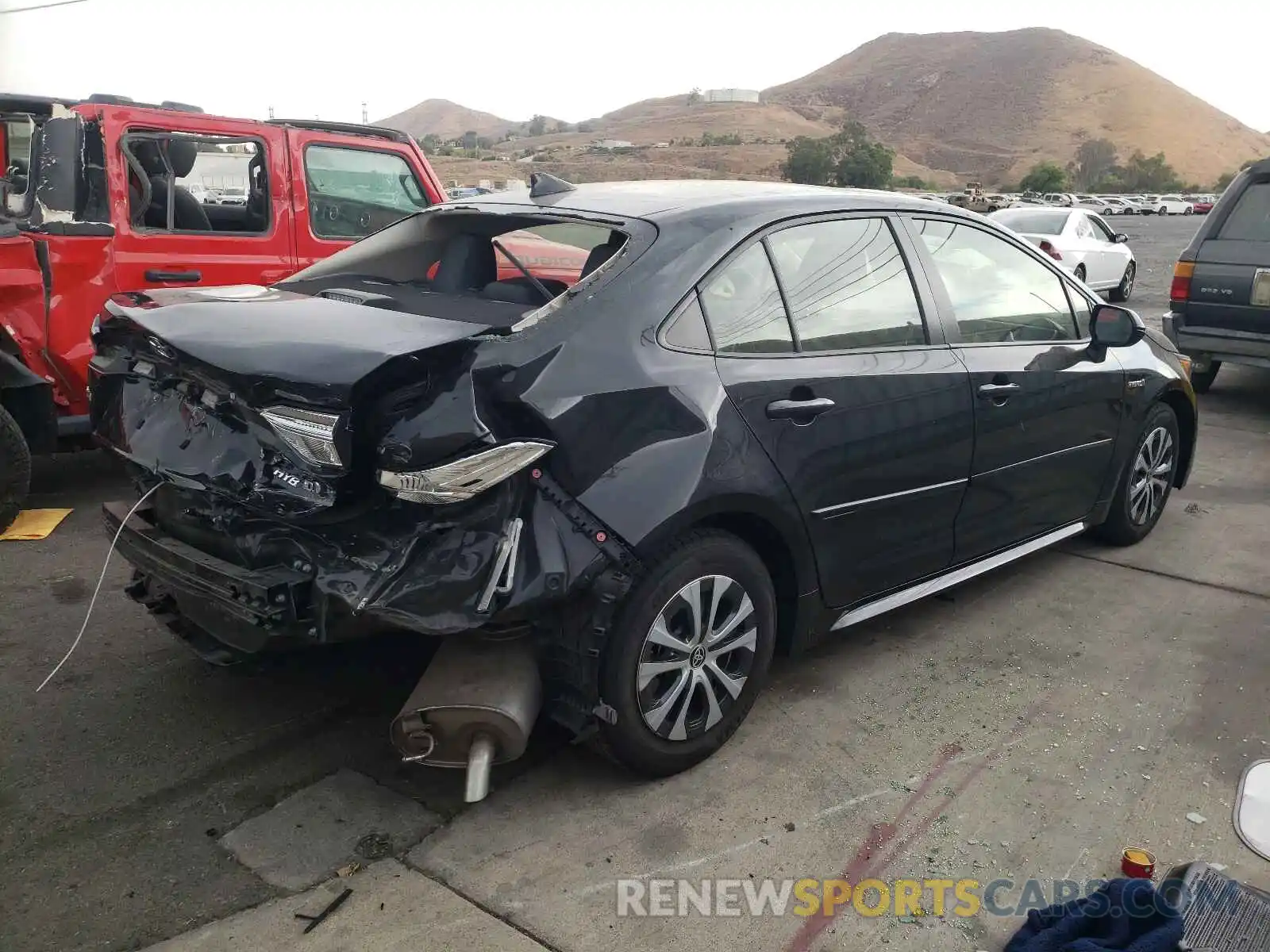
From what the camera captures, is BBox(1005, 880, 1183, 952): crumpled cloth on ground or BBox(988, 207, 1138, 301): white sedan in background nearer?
BBox(1005, 880, 1183, 952): crumpled cloth on ground

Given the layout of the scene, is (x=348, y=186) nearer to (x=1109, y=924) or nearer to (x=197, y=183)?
(x=197, y=183)

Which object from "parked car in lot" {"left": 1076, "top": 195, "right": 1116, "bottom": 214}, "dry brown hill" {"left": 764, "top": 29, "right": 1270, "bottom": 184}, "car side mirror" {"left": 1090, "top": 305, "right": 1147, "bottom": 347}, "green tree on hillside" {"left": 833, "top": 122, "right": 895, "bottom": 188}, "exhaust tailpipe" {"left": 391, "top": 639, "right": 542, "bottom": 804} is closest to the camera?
"exhaust tailpipe" {"left": 391, "top": 639, "right": 542, "bottom": 804}

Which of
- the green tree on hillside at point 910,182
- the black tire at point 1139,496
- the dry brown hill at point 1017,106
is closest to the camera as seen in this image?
the black tire at point 1139,496

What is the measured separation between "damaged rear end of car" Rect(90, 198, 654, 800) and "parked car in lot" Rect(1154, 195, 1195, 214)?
229 ft

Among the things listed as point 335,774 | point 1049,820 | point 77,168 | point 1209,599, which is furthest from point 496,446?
point 77,168

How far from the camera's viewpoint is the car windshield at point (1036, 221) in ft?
47.3

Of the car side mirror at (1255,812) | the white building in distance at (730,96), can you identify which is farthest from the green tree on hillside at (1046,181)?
the car side mirror at (1255,812)

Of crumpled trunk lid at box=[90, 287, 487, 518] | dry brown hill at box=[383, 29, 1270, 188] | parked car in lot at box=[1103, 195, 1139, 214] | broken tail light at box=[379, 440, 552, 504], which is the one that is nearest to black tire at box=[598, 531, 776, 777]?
broken tail light at box=[379, 440, 552, 504]

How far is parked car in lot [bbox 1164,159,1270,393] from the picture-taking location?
7859 mm

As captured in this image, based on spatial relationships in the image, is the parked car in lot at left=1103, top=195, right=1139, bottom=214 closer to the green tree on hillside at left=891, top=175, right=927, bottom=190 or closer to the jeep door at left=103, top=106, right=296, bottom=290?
the green tree on hillside at left=891, top=175, right=927, bottom=190

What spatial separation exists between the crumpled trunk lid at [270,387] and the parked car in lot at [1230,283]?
7191 millimetres

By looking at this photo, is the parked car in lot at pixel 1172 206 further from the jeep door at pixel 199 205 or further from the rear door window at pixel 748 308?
the rear door window at pixel 748 308

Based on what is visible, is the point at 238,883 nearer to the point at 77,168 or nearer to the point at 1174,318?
the point at 77,168

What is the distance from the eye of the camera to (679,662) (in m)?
2.96
